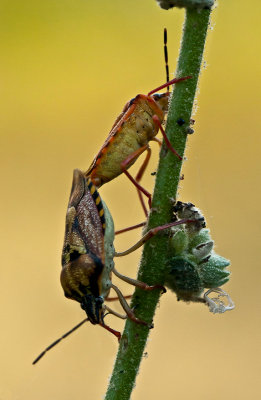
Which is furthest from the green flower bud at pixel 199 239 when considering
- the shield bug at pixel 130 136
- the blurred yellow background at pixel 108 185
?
the blurred yellow background at pixel 108 185

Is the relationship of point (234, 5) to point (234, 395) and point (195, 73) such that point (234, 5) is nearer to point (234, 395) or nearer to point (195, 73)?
point (234, 395)

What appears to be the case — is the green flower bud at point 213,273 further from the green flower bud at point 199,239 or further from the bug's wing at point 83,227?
the bug's wing at point 83,227

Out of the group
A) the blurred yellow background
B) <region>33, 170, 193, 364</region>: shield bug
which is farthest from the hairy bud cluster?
the blurred yellow background

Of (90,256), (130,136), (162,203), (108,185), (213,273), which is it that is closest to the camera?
(162,203)

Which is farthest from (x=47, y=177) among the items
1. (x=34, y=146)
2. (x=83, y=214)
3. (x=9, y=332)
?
(x=83, y=214)

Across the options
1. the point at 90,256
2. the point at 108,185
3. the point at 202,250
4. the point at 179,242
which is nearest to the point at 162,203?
the point at 179,242

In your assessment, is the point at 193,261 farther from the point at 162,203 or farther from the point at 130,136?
the point at 130,136

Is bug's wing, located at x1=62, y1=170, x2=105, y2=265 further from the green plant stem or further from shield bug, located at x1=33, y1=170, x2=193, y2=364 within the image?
the green plant stem
